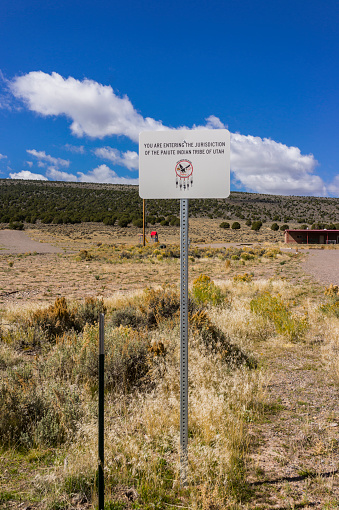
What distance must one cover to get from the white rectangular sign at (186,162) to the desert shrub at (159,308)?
4481mm

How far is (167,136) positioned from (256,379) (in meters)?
3.44

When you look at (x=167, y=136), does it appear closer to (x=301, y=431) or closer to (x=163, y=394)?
(x=163, y=394)

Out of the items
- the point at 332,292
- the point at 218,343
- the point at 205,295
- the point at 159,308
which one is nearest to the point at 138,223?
the point at 332,292

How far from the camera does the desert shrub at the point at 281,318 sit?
22.0 ft

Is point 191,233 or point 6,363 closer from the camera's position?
point 6,363

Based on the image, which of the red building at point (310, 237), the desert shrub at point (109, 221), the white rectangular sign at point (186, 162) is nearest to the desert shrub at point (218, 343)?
the white rectangular sign at point (186, 162)

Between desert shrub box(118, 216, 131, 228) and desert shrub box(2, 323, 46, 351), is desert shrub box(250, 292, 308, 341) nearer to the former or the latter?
desert shrub box(2, 323, 46, 351)

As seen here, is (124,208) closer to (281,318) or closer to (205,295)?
(205,295)

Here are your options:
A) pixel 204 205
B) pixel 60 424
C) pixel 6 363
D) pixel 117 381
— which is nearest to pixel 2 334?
pixel 6 363

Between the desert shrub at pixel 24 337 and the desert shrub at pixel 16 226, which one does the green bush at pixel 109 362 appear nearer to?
the desert shrub at pixel 24 337

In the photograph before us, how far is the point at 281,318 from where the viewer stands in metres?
7.09

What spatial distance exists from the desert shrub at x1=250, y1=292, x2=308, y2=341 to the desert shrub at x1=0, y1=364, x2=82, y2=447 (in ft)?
14.2

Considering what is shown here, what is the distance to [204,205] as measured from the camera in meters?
88.1

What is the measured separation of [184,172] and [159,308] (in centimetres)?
486
